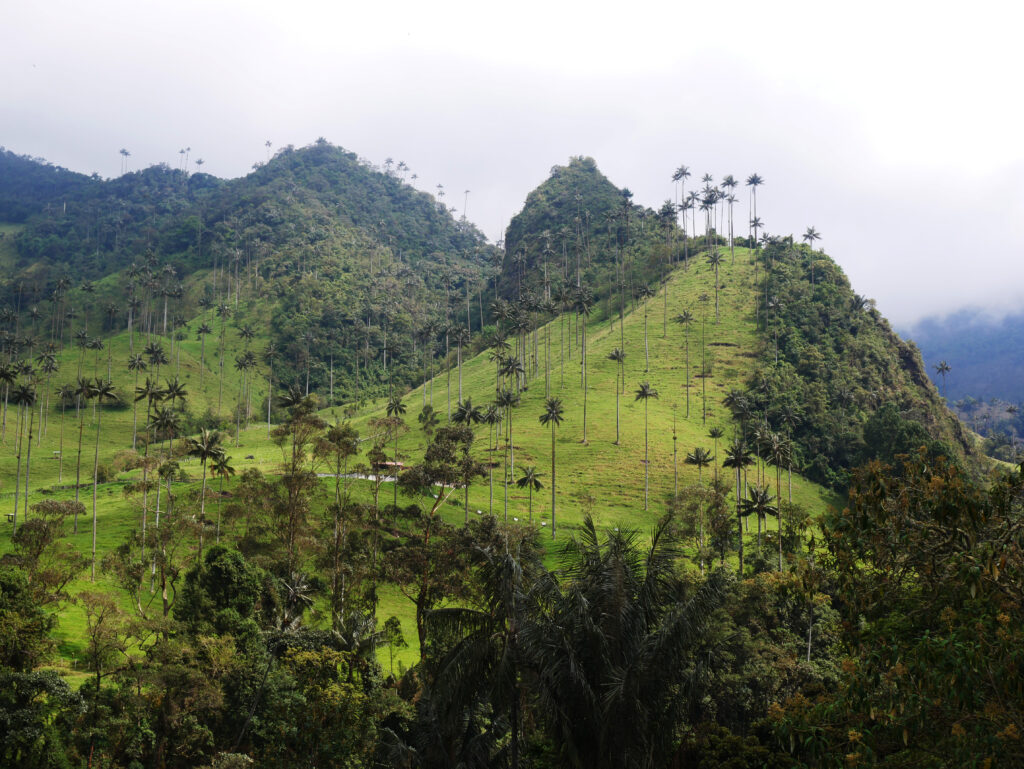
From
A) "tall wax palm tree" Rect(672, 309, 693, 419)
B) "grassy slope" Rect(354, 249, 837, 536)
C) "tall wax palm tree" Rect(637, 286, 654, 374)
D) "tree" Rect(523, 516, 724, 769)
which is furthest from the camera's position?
"tall wax palm tree" Rect(637, 286, 654, 374)

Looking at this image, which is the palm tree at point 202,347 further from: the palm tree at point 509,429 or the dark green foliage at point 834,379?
the dark green foliage at point 834,379

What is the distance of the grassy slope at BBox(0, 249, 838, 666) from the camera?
8538 cm

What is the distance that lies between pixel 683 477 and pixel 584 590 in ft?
287

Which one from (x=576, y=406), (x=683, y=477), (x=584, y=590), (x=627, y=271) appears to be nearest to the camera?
(x=584, y=590)

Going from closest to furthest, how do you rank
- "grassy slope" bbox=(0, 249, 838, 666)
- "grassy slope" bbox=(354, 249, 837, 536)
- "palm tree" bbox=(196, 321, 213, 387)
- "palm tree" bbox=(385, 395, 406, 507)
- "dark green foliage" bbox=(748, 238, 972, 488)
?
"palm tree" bbox=(385, 395, 406, 507), "grassy slope" bbox=(0, 249, 838, 666), "grassy slope" bbox=(354, 249, 837, 536), "dark green foliage" bbox=(748, 238, 972, 488), "palm tree" bbox=(196, 321, 213, 387)

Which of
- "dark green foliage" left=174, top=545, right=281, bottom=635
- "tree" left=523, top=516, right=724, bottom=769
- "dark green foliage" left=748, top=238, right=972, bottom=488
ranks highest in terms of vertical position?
"dark green foliage" left=748, top=238, right=972, bottom=488

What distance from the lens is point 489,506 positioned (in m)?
87.6

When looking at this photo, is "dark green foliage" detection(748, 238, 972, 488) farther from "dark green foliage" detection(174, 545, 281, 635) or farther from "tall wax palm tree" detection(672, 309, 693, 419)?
"dark green foliage" detection(174, 545, 281, 635)

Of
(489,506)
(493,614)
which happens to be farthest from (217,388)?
(493,614)

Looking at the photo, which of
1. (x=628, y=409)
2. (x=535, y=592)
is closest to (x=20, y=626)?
(x=535, y=592)

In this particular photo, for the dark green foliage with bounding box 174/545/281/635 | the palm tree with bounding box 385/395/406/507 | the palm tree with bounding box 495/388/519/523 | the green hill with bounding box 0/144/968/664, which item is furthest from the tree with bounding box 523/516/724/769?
the palm tree with bounding box 495/388/519/523

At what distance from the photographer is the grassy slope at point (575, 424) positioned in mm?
85375

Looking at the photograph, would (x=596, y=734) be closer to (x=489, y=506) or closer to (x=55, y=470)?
(x=489, y=506)

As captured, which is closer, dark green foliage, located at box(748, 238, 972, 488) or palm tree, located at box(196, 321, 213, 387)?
dark green foliage, located at box(748, 238, 972, 488)
